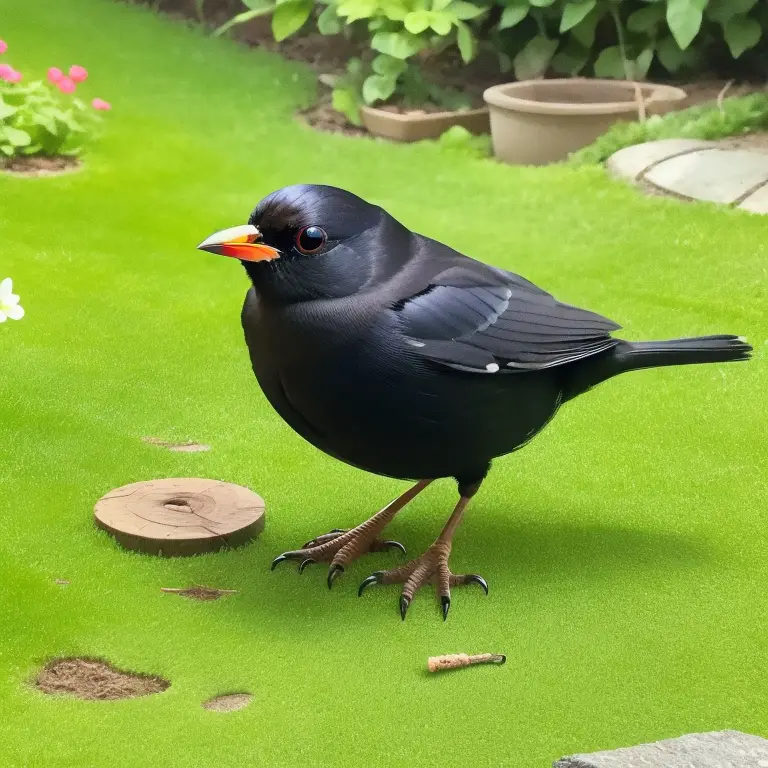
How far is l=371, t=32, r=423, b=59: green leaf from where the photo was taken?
7562mm

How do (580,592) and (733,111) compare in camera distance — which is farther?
(733,111)

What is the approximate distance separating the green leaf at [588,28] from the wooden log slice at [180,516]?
19.0 feet

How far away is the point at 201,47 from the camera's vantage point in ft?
28.7

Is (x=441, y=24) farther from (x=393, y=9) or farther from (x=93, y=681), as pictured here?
(x=93, y=681)

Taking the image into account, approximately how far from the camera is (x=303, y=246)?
102 inches

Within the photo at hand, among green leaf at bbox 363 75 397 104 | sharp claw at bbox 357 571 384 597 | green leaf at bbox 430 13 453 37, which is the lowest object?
sharp claw at bbox 357 571 384 597

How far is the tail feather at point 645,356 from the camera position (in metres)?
3.02

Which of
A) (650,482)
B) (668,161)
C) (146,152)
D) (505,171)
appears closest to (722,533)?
(650,482)

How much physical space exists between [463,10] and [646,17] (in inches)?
50.9

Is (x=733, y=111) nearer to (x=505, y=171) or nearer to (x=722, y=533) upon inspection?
(x=505, y=171)

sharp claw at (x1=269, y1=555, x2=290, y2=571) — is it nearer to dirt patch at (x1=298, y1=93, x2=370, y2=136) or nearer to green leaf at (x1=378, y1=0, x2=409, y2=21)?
dirt patch at (x1=298, y1=93, x2=370, y2=136)

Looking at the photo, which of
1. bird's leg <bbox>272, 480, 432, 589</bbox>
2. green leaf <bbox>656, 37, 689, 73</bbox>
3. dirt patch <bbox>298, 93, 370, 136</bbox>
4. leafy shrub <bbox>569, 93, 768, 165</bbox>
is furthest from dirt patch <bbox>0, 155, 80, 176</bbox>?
green leaf <bbox>656, 37, 689, 73</bbox>

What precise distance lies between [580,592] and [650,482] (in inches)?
27.8

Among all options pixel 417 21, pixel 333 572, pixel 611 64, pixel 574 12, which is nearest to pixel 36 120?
pixel 417 21
